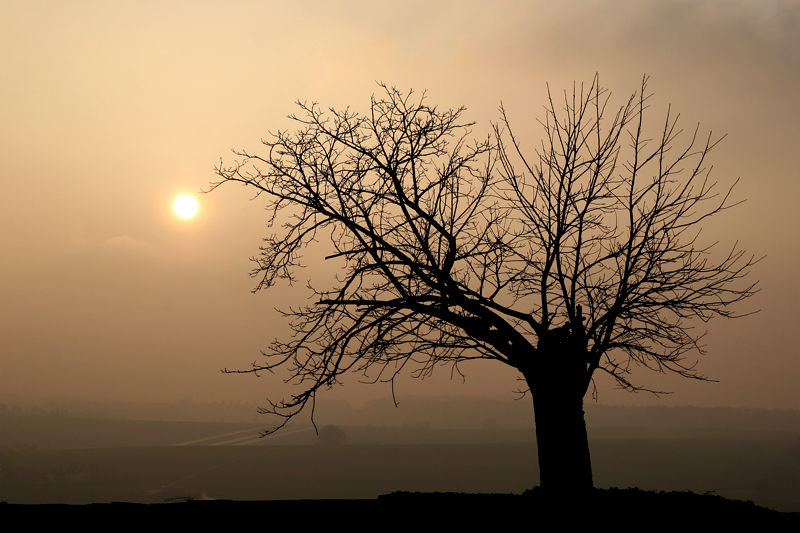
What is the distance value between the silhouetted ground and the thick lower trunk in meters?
0.20

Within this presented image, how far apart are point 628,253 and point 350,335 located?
14.2 ft

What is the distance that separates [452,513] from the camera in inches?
261

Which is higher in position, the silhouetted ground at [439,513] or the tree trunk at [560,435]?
the tree trunk at [560,435]

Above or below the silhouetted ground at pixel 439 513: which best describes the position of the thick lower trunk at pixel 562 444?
above

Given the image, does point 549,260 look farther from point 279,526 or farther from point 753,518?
point 279,526

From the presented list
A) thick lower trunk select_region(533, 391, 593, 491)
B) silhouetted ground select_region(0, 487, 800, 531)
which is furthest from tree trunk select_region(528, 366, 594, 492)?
silhouetted ground select_region(0, 487, 800, 531)

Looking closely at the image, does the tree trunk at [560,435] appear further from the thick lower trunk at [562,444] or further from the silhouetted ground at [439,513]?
the silhouetted ground at [439,513]

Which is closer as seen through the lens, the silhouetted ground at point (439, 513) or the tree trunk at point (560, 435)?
the silhouetted ground at point (439, 513)

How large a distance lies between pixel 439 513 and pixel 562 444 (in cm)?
199

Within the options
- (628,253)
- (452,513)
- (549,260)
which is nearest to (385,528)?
(452,513)

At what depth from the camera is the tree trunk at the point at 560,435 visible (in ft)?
23.6

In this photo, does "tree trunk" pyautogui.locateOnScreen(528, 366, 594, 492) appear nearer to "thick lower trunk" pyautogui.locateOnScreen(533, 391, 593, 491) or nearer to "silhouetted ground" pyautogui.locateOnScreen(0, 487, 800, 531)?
"thick lower trunk" pyautogui.locateOnScreen(533, 391, 593, 491)

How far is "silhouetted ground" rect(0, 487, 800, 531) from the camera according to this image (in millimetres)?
6180

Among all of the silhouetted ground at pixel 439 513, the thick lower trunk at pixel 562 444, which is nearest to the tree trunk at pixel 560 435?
the thick lower trunk at pixel 562 444
